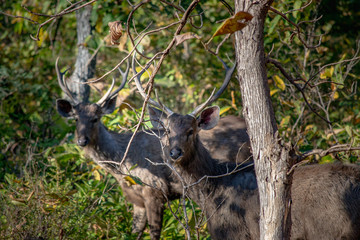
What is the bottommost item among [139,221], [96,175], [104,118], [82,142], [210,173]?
[139,221]

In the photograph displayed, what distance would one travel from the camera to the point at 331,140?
663 centimetres

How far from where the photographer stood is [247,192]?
172 inches

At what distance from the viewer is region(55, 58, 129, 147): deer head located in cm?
609

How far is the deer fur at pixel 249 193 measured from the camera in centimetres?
378

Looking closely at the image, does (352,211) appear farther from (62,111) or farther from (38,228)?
(62,111)

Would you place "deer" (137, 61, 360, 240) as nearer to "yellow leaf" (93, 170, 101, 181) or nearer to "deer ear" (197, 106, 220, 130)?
"deer ear" (197, 106, 220, 130)

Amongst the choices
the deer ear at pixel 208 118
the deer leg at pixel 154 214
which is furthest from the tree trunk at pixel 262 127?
the deer leg at pixel 154 214

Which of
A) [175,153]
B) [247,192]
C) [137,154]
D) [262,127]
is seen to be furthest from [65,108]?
[262,127]

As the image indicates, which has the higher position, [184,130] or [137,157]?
[184,130]

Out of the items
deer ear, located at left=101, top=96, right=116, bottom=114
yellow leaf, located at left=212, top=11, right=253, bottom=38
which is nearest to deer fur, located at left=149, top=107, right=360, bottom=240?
yellow leaf, located at left=212, top=11, right=253, bottom=38

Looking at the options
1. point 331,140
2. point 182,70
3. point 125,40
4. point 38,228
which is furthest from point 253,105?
point 182,70

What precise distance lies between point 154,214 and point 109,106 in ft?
6.04

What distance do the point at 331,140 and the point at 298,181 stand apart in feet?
9.25

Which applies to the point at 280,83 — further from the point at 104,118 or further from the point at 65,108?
the point at 65,108
